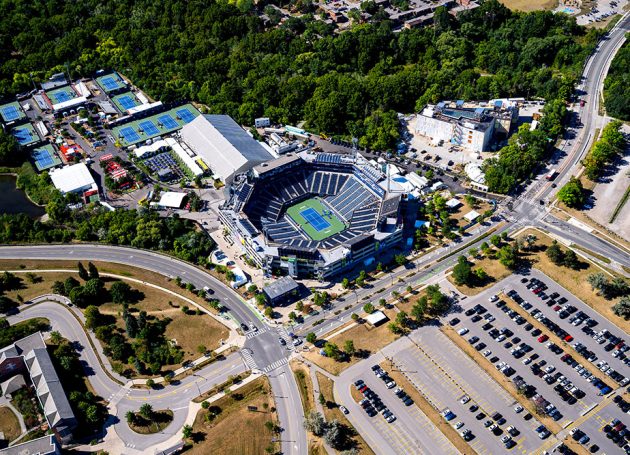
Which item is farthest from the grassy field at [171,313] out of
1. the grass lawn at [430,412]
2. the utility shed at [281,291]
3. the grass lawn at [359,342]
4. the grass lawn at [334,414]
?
the grass lawn at [430,412]

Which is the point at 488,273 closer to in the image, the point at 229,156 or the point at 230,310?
the point at 230,310

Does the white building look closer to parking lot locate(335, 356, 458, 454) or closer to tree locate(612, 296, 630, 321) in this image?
tree locate(612, 296, 630, 321)

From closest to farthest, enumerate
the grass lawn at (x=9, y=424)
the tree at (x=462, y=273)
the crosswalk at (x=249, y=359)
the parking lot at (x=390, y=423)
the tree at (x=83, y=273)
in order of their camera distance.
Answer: the parking lot at (x=390, y=423), the grass lawn at (x=9, y=424), the crosswalk at (x=249, y=359), the tree at (x=462, y=273), the tree at (x=83, y=273)

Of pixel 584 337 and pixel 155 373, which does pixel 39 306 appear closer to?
pixel 155 373

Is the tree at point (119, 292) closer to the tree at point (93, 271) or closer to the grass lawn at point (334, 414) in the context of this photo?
the tree at point (93, 271)

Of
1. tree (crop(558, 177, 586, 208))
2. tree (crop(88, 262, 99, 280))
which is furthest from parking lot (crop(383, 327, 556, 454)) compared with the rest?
tree (crop(88, 262, 99, 280))

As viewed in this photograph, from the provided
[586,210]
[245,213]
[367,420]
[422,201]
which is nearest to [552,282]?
[586,210]
